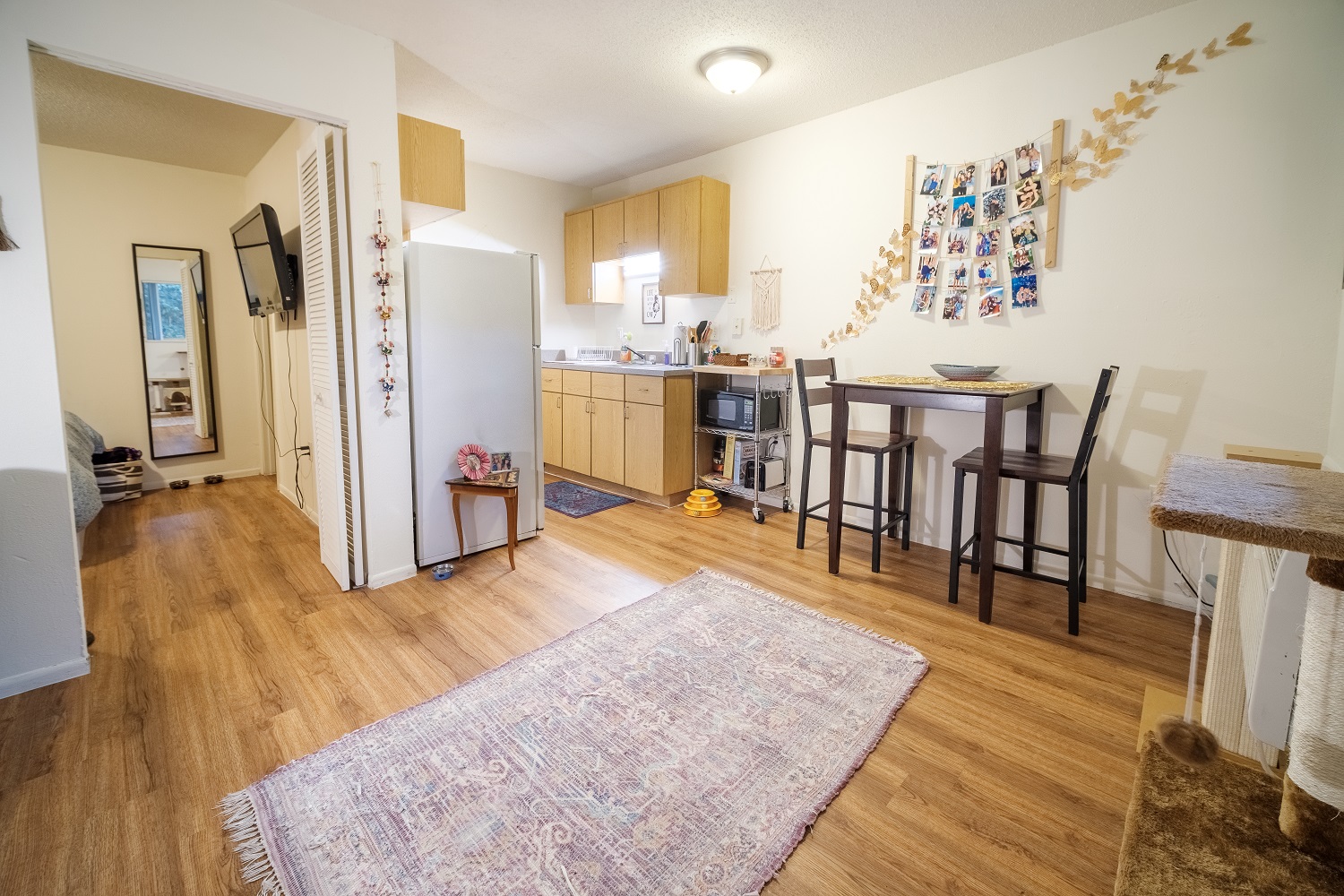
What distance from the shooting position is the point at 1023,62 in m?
2.75

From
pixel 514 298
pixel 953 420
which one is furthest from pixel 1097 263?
pixel 514 298

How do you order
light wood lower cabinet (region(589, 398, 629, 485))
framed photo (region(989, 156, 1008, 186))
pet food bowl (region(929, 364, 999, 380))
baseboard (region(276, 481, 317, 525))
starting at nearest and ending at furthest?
pet food bowl (region(929, 364, 999, 380))
framed photo (region(989, 156, 1008, 186))
baseboard (region(276, 481, 317, 525))
light wood lower cabinet (region(589, 398, 629, 485))

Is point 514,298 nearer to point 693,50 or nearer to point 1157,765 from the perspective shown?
point 693,50

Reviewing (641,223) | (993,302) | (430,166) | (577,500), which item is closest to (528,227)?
(641,223)

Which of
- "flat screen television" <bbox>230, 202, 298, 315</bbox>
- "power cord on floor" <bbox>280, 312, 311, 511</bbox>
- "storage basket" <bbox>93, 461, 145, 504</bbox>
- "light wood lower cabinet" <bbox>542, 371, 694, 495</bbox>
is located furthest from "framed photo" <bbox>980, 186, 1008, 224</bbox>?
"storage basket" <bbox>93, 461, 145, 504</bbox>

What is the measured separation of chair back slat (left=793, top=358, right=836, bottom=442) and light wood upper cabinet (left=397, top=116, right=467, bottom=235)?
1985mm

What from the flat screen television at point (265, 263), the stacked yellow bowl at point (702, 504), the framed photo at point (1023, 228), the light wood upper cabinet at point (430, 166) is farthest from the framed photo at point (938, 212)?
the flat screen television at point (265, 263)

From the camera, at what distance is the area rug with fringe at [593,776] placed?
1.27 metres

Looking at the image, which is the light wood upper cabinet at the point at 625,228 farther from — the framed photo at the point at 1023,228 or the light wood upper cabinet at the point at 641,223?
the framed photo at the point at 1023,228

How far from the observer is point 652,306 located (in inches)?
185

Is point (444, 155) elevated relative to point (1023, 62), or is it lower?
lower

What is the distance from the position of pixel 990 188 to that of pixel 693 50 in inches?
62.4

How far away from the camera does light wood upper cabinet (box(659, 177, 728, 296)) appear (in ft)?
13.0

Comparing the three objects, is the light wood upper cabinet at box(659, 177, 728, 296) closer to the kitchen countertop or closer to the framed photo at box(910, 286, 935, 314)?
the kitchen countertop
